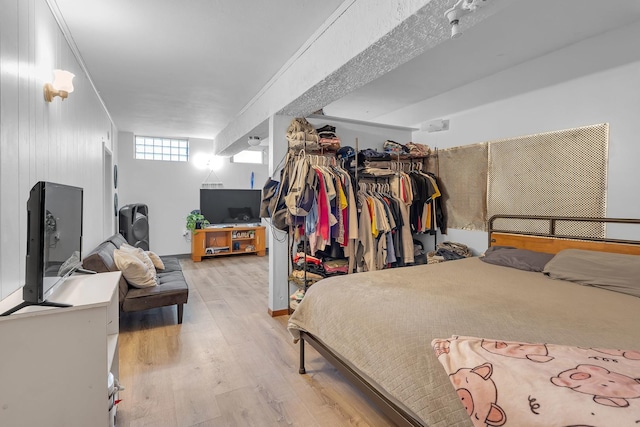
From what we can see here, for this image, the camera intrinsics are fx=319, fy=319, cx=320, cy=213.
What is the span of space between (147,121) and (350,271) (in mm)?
4215

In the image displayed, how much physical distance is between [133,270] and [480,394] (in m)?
3.00

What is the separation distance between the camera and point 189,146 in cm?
661

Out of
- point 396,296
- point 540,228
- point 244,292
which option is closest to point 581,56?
point 540,228

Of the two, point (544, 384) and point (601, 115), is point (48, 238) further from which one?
point (601, 115)

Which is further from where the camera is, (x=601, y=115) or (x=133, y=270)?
(x=133, y=270)

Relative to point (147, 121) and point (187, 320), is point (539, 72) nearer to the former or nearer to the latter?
point (187, 320)

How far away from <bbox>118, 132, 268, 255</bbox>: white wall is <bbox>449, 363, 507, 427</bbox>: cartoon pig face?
6.46m

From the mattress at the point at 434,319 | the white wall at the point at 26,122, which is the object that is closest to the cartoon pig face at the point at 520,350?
the mattress at the point at 434,319

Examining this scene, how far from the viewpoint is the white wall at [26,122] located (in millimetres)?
1428

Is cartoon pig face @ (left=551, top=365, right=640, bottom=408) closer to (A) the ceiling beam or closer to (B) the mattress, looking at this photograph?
(B) the mattress

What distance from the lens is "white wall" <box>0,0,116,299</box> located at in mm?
1428

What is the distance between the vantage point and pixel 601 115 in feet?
8.57

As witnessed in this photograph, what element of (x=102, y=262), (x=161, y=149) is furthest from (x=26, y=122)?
(x=161, y=149)

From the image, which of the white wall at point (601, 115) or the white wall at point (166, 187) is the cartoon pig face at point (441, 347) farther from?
the white wall at point (166, 187)
